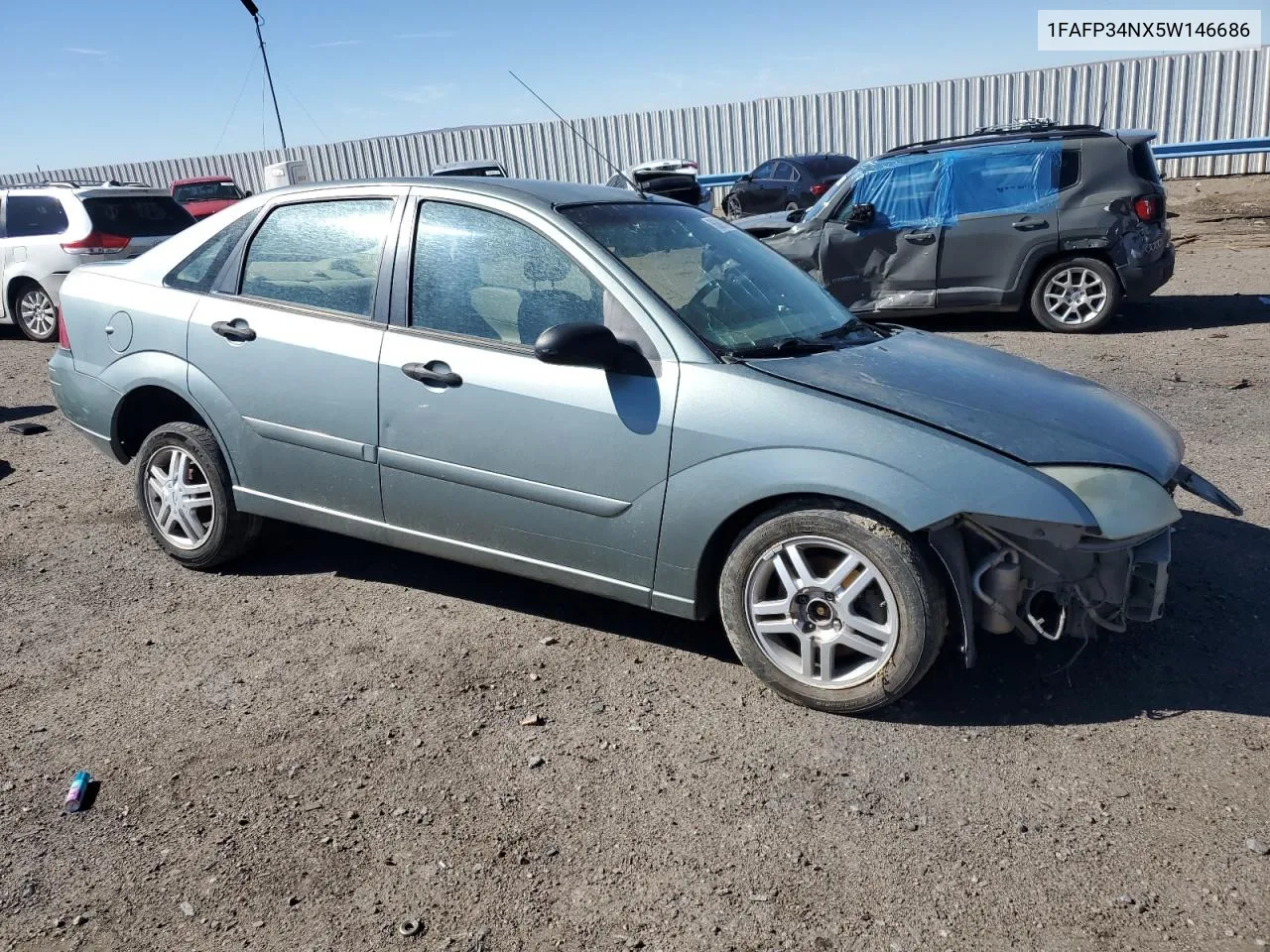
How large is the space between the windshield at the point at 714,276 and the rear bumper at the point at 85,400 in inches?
98.0

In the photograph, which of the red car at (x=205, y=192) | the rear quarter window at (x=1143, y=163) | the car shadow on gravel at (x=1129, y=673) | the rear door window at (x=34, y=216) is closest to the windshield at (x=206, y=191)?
the red car at (x=205, y=192)

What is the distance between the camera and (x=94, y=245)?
11719mm

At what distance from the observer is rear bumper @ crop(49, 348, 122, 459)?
4.96 meters

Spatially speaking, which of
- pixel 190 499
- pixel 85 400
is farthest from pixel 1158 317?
pixel 85 400

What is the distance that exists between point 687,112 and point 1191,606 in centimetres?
2692

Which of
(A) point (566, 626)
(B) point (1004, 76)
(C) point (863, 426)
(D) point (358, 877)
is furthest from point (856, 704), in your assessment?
(B) point (1004, 76)

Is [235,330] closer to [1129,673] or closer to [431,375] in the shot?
[431,375]

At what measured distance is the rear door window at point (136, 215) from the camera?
11.9 meters

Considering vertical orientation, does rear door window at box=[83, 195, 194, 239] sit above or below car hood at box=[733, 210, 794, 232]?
above

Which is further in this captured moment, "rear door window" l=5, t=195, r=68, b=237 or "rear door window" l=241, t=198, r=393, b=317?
"rear door window" l=5, t=195, r=68, b=237

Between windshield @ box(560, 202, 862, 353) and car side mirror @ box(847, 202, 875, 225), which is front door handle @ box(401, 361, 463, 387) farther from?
car side mirror @ box(847, 202, 875, 225)

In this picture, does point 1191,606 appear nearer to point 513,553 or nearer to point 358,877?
point 513,553

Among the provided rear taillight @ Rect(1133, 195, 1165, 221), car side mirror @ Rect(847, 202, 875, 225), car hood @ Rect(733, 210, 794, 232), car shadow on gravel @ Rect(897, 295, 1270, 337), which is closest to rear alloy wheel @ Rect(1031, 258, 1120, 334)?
car shadow on gravel @ Rect(897, 295, 1270, 337)

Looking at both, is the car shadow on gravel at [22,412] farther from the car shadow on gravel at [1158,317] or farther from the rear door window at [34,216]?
the car shadow on gravel at [1158,317]
